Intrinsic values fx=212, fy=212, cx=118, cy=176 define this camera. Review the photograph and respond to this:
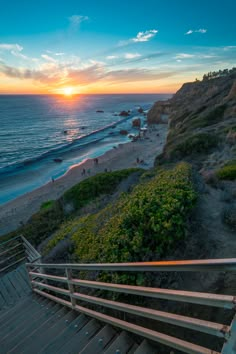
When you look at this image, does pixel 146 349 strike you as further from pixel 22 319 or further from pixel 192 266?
pixel 22 319

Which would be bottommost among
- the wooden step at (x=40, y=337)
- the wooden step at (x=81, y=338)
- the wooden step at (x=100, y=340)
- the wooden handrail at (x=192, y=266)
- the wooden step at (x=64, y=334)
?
the wooden step at (x=40, y=337)

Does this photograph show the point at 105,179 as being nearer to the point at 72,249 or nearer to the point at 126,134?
the point at 72,249

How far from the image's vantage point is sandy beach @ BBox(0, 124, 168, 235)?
1745 centimetres

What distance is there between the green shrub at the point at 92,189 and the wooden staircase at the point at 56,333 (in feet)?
20.8

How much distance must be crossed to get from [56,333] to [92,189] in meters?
8.37

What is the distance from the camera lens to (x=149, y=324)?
2.86 meters

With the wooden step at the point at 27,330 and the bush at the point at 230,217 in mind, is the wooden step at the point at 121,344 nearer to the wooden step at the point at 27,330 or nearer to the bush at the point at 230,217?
the wooden step at the point at 27,330

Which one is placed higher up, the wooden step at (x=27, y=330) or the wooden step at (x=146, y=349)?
the wooden step at (x=146, y=349)

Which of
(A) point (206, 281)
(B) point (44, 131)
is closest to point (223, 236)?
(A) point (206, 281)

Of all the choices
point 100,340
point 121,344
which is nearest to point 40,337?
point 100,340

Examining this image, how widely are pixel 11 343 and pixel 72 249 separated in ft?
9.35

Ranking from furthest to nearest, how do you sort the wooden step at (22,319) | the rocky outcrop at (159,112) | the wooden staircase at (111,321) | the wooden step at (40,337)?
the rocky outcrop at (159,112) → the wooden step at (22,319) → the wooden step at (40,337) → the wooden staircase at (111,321)

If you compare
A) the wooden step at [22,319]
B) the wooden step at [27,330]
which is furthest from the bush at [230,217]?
the wooden step at [22,319]

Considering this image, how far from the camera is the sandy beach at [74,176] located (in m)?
17.5
